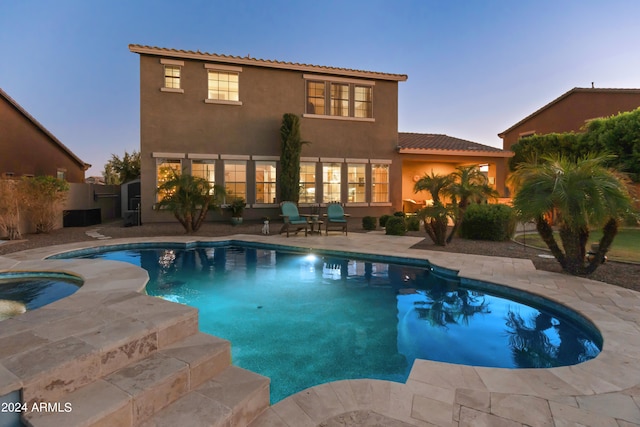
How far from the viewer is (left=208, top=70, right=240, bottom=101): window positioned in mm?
Result: 13039

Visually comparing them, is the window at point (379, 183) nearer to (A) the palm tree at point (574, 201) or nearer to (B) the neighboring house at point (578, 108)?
(A) the palm tree at point (574, 201)

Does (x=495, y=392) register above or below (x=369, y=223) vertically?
below

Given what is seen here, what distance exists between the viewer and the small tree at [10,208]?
9086 millimetres

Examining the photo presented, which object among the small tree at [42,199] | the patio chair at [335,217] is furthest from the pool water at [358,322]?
the small tree at [42,199]

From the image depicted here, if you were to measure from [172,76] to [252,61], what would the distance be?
3.08 meters

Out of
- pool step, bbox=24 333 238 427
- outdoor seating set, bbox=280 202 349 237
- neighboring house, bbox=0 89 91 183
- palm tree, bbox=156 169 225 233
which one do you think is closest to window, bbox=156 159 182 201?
palm tree, bbox=156 169 225 233

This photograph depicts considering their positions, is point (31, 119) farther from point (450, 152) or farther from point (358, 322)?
point (450, 152)

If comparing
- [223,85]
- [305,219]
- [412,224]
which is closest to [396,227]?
[412,224]

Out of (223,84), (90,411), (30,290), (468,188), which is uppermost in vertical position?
(223,84)

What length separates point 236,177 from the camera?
44.1 ft

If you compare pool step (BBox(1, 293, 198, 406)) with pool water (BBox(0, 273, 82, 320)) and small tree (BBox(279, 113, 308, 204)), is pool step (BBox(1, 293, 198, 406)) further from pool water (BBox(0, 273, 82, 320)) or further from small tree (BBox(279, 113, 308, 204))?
small tree (BBox(279, 113, 308, 204))

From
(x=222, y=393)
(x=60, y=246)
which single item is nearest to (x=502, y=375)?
(x=222, y=393)

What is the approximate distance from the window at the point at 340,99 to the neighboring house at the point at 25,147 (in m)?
12.7

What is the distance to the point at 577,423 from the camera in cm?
216
